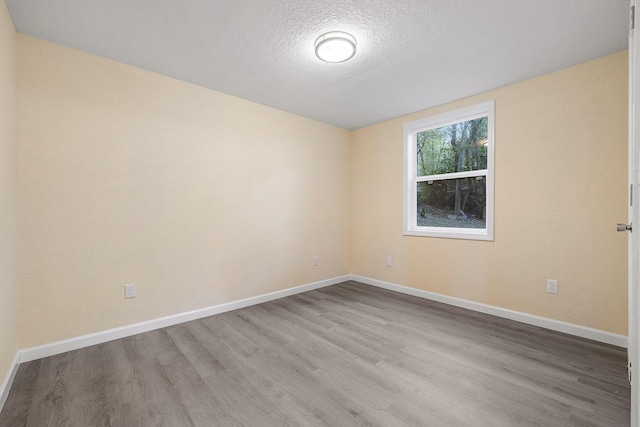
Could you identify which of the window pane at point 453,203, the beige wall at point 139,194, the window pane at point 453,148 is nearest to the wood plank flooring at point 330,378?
the beige wall at point 139,194

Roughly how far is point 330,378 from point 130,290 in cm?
189

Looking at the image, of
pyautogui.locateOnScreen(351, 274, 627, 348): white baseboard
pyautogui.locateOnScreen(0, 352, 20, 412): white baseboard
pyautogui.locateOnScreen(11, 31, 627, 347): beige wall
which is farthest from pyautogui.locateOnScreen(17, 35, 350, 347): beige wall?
pyautogui.locateOnScreen(351, 274, 627, 348): white baseboard

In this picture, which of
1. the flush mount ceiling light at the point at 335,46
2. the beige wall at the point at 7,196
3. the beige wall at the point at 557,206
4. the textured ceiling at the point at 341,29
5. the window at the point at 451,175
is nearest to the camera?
the beige wall at the point at 7,196

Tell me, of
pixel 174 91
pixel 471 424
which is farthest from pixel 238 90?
pixel 471 424

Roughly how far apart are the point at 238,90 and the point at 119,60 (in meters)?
1.03

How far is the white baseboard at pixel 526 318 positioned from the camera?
2265 mm

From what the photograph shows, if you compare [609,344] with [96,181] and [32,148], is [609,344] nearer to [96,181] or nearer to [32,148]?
[96,181]

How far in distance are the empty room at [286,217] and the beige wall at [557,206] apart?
17 millimetres

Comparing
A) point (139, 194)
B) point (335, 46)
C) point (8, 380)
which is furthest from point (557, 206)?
point (8, 380)

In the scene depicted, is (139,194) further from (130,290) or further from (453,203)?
(453,203)

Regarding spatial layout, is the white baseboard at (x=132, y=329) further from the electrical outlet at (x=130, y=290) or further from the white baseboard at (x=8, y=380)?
the electrical outlet at (x=130, y=290)

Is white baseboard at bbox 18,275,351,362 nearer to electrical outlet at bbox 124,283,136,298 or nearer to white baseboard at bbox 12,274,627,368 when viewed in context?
white baseboard at bbox 12,274,627,368

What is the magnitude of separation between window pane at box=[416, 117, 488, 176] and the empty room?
3 centimetres

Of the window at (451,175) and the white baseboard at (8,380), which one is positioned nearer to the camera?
the white baseboard at (8,380)
